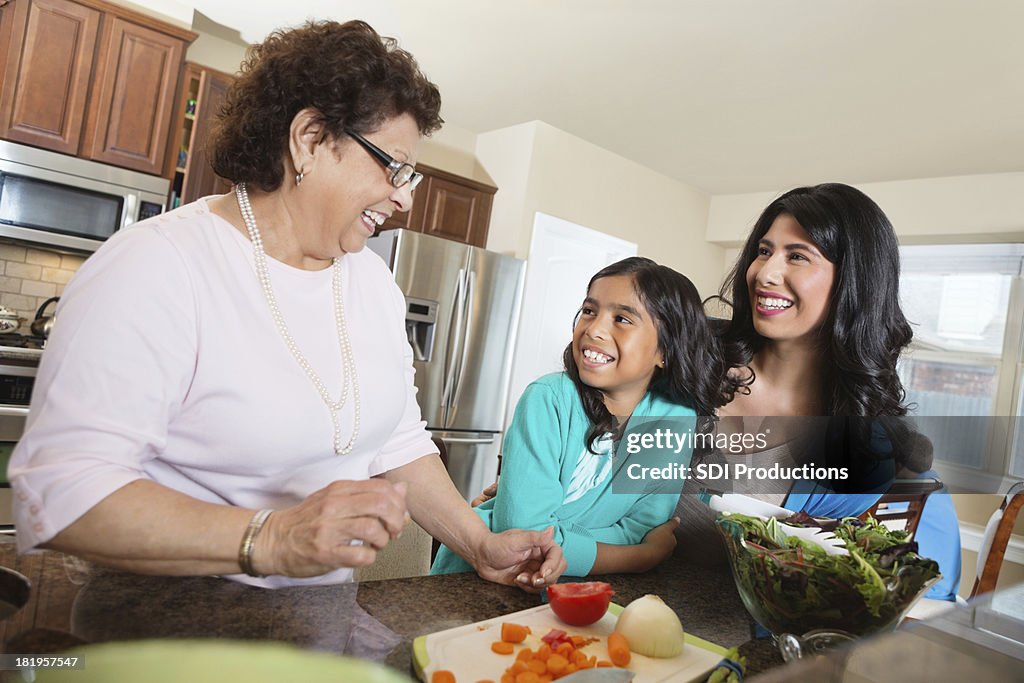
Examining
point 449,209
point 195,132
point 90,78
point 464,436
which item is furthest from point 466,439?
point 90,78

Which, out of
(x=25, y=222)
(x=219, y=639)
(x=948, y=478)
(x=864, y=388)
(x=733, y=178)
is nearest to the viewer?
(x=219, y=639)

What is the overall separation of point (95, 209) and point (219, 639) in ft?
10.4

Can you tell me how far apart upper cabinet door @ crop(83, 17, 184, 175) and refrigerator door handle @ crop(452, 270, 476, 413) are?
1650mm

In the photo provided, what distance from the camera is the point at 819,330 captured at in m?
1.35

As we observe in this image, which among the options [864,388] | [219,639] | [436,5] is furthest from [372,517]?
[436,5]

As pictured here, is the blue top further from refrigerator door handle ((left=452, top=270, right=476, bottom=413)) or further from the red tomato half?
refrigerator door handle ((left=452, top=270, right=476, bottom=413))

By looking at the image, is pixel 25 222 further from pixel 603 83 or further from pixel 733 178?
pixel 733 178

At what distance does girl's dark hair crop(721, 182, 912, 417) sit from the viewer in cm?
129

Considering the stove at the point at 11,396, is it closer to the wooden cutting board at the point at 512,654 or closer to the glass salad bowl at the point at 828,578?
the wooden cutting board at the point at 512,654

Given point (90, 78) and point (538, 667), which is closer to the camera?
point (538, 667)

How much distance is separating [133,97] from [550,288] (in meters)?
2.60

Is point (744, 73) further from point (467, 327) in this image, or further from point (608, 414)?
point (608, 414)

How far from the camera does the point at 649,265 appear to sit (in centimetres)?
139

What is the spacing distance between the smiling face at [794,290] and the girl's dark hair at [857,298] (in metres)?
0.02
